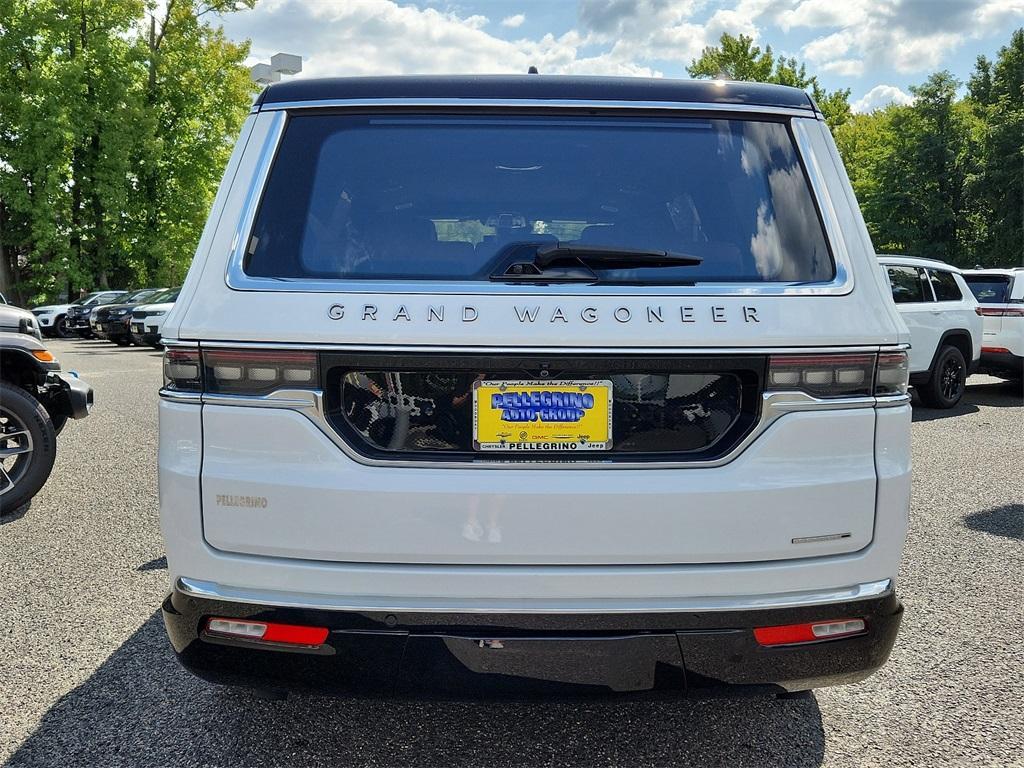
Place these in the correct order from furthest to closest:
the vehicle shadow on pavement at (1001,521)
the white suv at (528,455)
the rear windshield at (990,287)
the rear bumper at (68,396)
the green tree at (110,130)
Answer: the green tree at (110,130), the rear windshield at (990,287), the rear bumper at (68,396), the vehicle shadow on pavement at (1001,521), the white suv at (528,455)

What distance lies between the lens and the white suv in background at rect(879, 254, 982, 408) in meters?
10.0

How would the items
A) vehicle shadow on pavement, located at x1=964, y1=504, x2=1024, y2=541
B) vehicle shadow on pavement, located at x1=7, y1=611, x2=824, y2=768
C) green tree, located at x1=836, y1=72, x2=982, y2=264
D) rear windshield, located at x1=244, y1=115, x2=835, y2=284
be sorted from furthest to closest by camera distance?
green tree, located at x1=836, y1=72, x2=982, y2=264
vehicle shadow on pavement, located at x1=964, y1=504, x2=1024, y2=541
vehicle shadow on pavement, located at x1=7, y1=611, x2=824, y2=768
rear windshield, located at x1=244, y1=115, x2=835, y2=284

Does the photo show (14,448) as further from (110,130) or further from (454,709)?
(110,130)

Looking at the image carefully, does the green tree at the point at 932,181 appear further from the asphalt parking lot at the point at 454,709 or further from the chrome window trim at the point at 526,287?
the chrome window trim at the point at 526,287

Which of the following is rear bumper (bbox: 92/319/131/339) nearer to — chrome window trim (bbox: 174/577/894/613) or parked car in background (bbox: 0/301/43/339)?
parked car in background (bbox: 0/301/43/339)

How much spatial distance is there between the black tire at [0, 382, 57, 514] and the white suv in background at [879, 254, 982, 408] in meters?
8.79

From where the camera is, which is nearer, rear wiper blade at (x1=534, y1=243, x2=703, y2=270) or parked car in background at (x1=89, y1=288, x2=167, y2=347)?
rear wiper blade at (x1=534, y1=243, x2=703, y2=270)

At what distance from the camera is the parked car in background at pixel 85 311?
27406mm

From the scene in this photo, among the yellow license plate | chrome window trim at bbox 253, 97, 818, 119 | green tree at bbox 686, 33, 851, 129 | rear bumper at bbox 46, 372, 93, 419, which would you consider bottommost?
rear bumper at bbox 46, 372, 93, 419

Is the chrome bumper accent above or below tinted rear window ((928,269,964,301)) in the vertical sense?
below

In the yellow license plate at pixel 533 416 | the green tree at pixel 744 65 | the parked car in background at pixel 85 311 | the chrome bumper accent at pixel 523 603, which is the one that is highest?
the green tree at pixel 744 65

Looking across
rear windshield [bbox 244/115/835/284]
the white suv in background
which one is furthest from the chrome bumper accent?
the white suv in background

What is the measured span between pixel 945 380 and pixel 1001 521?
216 inches

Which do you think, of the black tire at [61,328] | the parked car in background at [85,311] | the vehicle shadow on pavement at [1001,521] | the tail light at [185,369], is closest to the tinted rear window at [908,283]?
the vehicle shadow on pavement at [1001,521]
